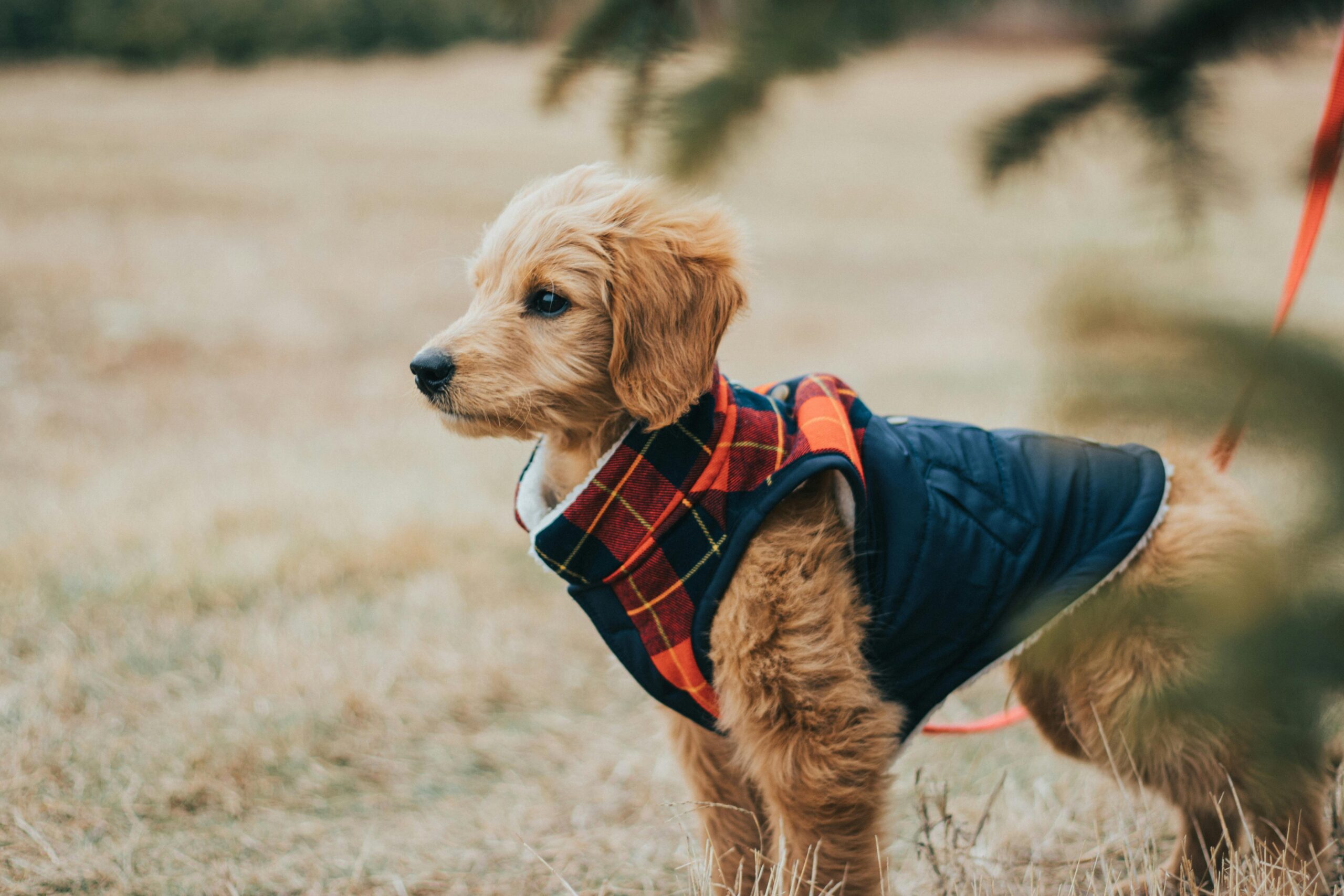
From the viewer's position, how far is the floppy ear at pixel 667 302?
2117 millimetres

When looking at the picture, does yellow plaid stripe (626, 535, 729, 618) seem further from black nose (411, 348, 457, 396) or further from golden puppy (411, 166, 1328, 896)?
black nose (411, 348, 457, 396)

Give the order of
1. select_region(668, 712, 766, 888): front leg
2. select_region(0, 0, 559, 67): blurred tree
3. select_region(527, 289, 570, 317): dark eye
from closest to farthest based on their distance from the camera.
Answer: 1. select_region(527, 289, 570, 317): dark eye
2. select_region(668, 712, 766, 888): front leg
3. select_region(0, 0, 559, 67): blurred tree

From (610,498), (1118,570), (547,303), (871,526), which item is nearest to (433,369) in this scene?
(547,303)

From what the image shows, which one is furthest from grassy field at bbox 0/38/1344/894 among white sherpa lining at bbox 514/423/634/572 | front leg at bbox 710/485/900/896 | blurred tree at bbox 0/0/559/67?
blurred tree at bbox 0/0/559/67

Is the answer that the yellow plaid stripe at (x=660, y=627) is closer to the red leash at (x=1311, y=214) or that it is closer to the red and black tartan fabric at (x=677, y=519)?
the red and black tartan fabric at (x=677, y=519)

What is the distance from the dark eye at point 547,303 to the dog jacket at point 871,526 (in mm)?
387

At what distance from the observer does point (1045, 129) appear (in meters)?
1.31

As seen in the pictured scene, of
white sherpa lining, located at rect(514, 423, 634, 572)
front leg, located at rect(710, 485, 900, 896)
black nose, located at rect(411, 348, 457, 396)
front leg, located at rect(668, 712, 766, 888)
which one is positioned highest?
black nose, located at rect(411, 348, 457, 396)

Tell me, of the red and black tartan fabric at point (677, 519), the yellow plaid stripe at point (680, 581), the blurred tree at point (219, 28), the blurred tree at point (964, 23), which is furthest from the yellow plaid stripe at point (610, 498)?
the blurred tree at point (219, 28)

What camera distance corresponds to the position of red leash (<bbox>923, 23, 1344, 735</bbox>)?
1.07m

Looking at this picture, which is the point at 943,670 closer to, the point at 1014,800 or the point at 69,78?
the point at 1014,800

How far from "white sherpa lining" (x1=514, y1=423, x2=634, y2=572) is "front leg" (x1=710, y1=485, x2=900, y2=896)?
41 cm

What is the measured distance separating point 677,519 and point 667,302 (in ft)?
1.78

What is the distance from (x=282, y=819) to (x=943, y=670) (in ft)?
7.19
